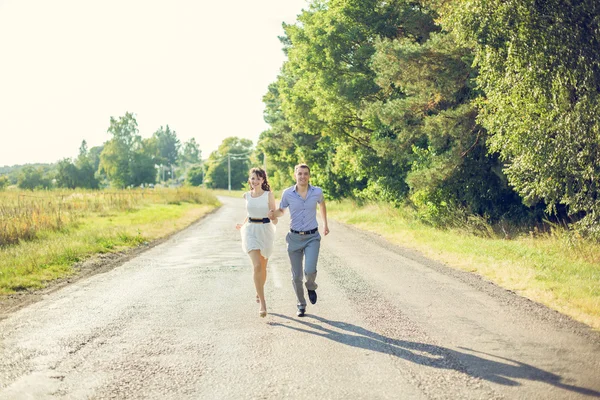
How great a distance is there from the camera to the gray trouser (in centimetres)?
775

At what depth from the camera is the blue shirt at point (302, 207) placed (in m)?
7.72

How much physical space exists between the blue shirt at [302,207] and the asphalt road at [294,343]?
124cm

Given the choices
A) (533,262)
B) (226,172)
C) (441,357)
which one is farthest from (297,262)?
(226,172)

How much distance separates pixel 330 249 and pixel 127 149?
92.8 meters

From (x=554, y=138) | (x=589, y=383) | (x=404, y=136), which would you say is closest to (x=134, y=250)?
(x=404, y=136)

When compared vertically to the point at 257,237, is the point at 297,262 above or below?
below

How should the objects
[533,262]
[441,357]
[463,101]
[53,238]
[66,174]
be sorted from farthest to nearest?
1. [66,174]
2. [463,101]
3. [53,238]
4. [533,262]
5. [441,357]

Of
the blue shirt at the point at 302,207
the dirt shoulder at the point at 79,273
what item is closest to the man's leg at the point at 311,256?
the blue shirt at the point at 302,207

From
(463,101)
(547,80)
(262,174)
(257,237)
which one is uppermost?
(463,101)

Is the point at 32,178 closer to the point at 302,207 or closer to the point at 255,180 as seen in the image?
the point at 255,180

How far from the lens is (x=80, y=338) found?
6699 mm

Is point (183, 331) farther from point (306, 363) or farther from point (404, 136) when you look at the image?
point (404, 136)

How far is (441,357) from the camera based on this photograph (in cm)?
572

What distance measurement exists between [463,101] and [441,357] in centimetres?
1538
